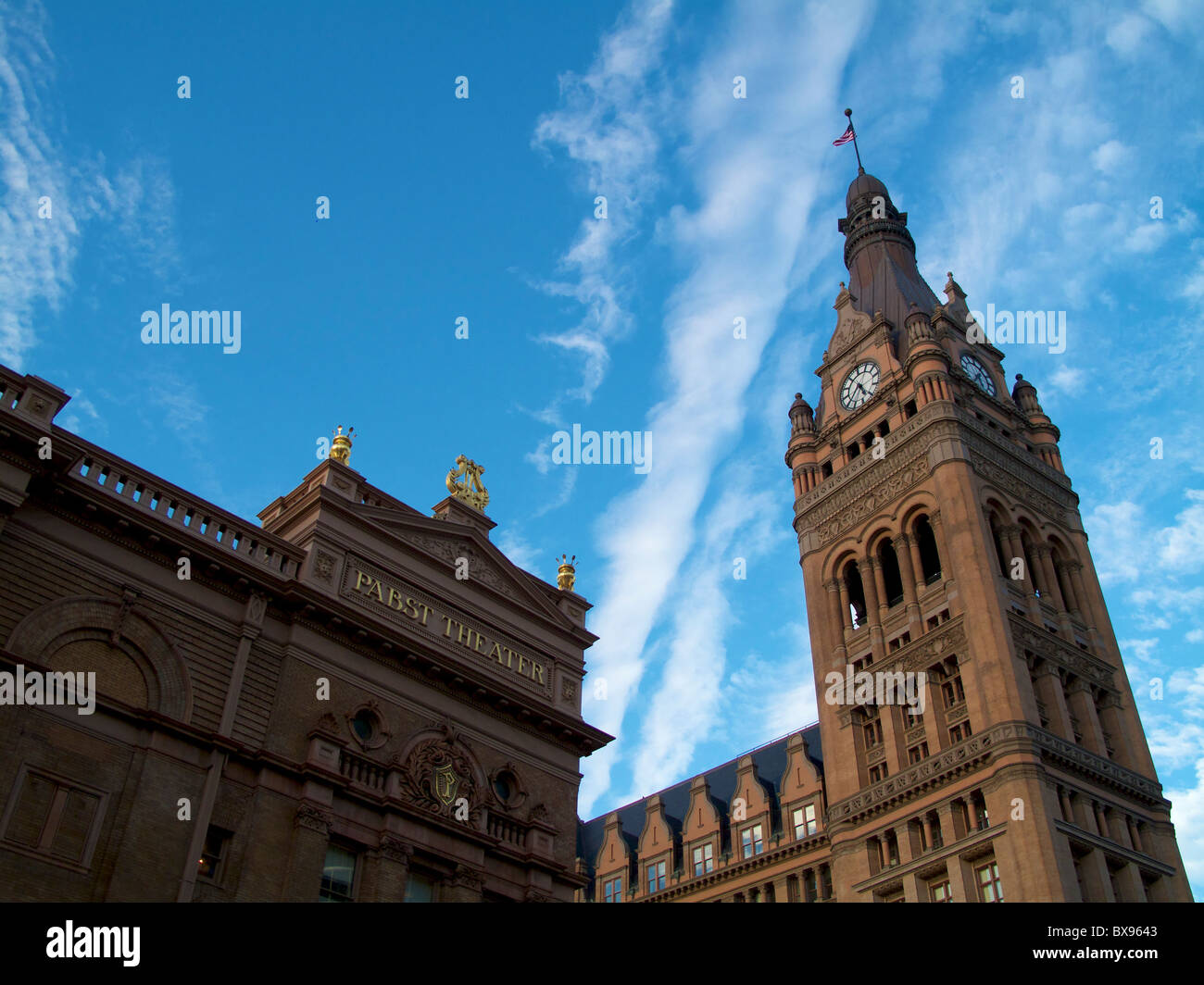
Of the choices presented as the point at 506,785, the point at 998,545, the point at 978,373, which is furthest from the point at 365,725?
the point at 978,373

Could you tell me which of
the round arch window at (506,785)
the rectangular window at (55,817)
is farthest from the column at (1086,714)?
the rectangular window at (55,817)

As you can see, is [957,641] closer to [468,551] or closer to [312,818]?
[468,551]

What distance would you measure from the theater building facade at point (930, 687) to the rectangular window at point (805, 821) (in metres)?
0.11

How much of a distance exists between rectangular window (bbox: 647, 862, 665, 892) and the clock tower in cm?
1446

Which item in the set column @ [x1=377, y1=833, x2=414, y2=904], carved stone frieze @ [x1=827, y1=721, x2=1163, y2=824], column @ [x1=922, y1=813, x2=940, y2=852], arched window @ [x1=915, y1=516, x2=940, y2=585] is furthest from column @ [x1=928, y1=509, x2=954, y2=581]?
column @ [x1=377, y1=833, x2=414, y2=904]

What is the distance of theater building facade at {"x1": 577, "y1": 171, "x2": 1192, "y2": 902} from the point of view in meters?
52.4

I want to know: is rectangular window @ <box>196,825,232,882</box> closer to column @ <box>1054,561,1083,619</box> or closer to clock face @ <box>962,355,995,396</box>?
column @ <box>1054,561,1083,619</box>

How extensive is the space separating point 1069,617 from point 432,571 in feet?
132

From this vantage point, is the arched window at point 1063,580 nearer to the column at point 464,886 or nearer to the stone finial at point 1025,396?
the stone finial at point 1025,396

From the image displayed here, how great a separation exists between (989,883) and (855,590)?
21.9 m

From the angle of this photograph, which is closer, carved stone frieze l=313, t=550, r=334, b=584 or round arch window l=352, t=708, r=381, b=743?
round arch window l=352, t=708, r=381, b=743

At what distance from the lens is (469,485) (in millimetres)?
41312
